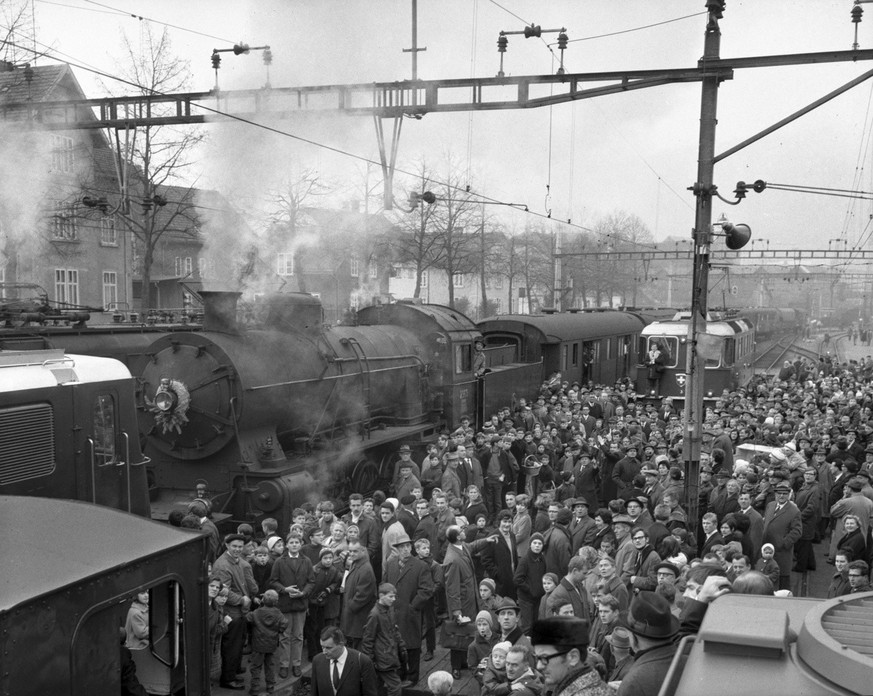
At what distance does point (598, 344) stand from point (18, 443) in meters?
22.0

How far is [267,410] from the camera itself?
10977 mm

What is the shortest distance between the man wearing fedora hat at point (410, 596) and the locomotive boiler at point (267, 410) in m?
3.27

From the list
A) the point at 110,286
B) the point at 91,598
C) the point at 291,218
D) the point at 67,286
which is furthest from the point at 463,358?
the point at 110,286

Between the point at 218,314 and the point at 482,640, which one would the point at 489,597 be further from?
the point at 218,314

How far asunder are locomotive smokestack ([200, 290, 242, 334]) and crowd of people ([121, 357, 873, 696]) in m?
2.72

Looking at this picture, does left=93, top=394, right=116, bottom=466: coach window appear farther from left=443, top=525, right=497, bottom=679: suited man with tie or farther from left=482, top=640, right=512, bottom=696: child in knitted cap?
left=482, top=640, right=512, bottom=696: child in knitted cap

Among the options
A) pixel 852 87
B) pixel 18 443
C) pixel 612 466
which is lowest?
pixel 612 466

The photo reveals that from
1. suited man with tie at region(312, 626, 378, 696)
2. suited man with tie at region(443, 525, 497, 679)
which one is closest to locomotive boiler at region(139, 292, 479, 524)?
suited man with tie at region(443, 525, 497, 679)

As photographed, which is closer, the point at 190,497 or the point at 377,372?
the point at 190,497

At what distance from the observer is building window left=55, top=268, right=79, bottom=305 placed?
26.9m

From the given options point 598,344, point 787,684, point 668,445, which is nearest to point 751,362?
point 598,344

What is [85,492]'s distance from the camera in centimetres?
738

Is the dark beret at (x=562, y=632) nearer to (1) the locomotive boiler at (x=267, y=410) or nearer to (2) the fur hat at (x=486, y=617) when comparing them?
(2) the fur hat at (x=486, y=617)

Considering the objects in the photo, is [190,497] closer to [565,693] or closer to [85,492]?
[85,492]
